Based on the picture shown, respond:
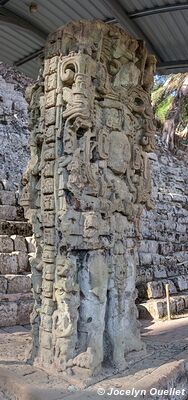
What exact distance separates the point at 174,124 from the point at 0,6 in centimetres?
1671

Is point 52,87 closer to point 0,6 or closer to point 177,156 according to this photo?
point 0,6

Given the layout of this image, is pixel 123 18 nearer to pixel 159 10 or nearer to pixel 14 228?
pixel 159 10

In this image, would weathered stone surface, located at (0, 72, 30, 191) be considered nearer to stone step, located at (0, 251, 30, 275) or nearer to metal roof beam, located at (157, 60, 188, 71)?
stone step, located at (0, 251, 30, 275)

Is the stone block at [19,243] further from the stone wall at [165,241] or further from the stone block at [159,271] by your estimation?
the stone block at [159,271]

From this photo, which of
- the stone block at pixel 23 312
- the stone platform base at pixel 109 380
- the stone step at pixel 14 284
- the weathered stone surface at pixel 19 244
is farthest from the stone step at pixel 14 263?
the stone platform base at pixel 109 380

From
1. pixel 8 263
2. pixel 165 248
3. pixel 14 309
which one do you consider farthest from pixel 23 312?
pixel 165 248

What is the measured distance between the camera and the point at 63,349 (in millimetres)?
4039

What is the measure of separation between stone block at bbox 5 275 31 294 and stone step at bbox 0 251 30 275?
29cm

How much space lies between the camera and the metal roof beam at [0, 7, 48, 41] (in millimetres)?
5012

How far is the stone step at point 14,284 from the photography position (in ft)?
24.5

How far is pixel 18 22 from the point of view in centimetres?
519

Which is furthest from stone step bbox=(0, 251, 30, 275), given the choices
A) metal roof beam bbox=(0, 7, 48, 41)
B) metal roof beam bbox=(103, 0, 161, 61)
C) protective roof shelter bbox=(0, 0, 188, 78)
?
metal roof beam bbox=(103, 0, 161, 61)

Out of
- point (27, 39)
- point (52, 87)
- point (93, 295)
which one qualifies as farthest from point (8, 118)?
point (93, 295)

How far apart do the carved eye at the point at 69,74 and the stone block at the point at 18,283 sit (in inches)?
176
